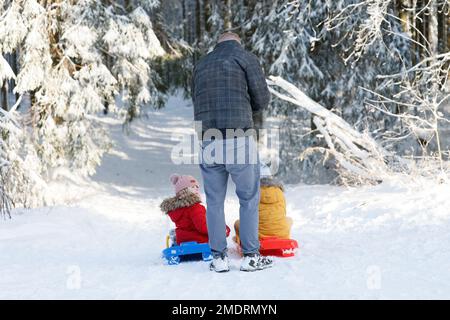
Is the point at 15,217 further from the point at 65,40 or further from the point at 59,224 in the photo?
the point at 65,40

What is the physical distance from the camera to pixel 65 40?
10109mm

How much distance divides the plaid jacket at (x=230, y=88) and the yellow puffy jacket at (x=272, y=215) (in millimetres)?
807

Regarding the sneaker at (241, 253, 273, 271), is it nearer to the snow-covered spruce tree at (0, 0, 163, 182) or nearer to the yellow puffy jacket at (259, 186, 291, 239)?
the yellow puffy jacket at (259, 186, 291, 239)

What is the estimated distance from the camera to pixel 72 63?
10164mm

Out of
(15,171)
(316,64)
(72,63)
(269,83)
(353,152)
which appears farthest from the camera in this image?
(316,64)

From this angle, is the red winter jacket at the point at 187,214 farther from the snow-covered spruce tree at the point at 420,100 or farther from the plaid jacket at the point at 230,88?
the snow-covered spruce tree at the point at 420,100

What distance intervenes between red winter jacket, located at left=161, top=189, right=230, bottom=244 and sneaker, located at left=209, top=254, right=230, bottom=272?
1.87ft

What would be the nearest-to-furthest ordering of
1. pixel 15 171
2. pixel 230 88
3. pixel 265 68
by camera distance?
pixel 230 88
pixel 15 171
pixel 265 68

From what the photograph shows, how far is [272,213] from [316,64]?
25.6 feet

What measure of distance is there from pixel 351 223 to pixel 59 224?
338 cm

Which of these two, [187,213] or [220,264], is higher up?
[187,213]

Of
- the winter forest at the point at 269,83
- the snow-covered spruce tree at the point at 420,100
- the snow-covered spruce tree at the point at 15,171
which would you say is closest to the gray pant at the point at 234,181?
the snow-covered spruce tree at the point at 420,100

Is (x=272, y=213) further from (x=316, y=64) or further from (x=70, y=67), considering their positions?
(x=316, y=64)

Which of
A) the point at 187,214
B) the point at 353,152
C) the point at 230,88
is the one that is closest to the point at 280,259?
the point at 187,214
